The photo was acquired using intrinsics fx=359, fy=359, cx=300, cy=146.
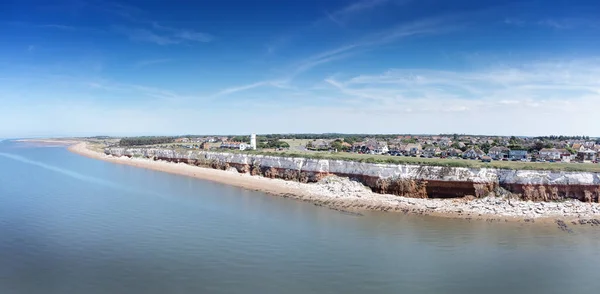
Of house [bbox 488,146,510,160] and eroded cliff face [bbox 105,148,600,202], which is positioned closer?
eroded cliff face [bbox 105,148,600,202]

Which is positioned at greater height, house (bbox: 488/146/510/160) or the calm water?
house (bbox: 488/146/510/160)

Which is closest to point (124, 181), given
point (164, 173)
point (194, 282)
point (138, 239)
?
point (164, 173)

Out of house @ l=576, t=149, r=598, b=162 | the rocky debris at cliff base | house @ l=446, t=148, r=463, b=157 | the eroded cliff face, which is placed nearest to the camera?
the rocky debris at cliff base

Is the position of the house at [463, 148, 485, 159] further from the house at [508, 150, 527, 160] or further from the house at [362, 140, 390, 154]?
the house at [362, 140, 390, 154]

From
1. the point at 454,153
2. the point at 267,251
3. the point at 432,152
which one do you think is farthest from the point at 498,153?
the point at 267,251

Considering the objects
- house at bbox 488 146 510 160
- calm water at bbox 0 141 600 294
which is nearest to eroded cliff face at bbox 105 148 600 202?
calm water at bbox 0 141 600 294

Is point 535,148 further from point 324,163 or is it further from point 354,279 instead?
point 354,279

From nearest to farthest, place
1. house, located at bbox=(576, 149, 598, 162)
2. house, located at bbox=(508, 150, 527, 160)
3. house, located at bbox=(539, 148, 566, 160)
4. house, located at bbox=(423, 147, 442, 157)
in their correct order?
house, located at bbox=(576, 149, 598, 162) < house, located at bbox=(539, 148, 566, 160) < house, located at bbox=(508, 150, 527, 160) < house, located at bbox=(423, 147, 442, 157)

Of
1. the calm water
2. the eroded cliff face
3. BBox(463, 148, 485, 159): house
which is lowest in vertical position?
the calm water
